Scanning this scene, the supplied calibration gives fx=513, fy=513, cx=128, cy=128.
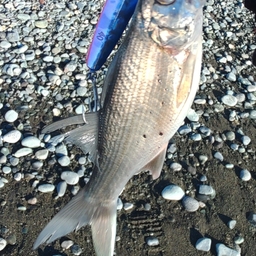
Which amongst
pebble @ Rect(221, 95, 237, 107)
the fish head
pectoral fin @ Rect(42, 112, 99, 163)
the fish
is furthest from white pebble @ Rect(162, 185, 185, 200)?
the fish head

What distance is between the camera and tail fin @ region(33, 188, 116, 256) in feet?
9.86

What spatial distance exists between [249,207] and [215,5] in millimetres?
3550

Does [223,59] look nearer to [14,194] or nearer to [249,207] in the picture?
[249,207]

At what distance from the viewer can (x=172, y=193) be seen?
15.7ft

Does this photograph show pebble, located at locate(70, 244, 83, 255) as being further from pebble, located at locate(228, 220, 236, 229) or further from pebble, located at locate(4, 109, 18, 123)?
pebble, located at locate(4, 109, 18, 123)

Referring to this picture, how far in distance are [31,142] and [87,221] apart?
2113 mm

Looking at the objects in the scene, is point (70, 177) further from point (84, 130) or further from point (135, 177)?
point (84, 130)

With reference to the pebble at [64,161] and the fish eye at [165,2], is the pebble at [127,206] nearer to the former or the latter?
the pebble at [64,161]

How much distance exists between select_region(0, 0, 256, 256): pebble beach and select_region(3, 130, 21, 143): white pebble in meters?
0.01

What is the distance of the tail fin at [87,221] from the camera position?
3004mm

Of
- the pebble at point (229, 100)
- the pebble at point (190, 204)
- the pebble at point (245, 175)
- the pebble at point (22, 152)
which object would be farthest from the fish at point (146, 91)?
the pebble at point (229, 100)

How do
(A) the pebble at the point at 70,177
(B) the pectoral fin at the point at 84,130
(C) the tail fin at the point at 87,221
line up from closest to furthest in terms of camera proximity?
(B) the pectoral fin at the point at 84,130 → (C) the tail fin at the point at 87,221 → (A) the pebble at the point at 70,177

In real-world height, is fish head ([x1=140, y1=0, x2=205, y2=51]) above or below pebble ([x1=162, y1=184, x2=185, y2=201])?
above

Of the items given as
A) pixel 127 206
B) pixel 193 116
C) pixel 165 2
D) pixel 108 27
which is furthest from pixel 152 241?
pixel 165 2
